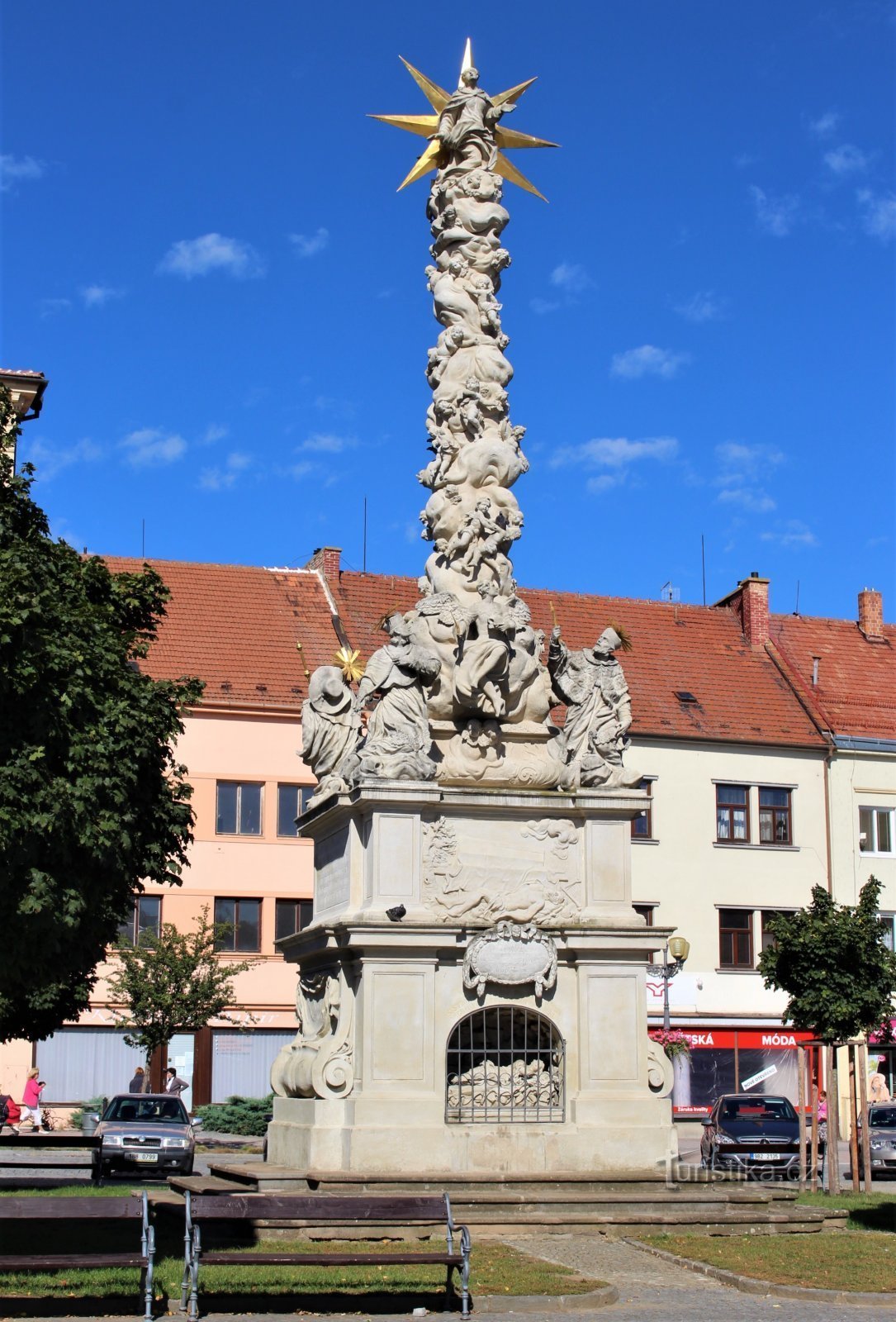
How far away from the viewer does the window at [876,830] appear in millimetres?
44219

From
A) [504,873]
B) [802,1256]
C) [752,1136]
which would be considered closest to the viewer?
[802,1256]

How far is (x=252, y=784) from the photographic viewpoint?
4259cm

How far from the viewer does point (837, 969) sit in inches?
960

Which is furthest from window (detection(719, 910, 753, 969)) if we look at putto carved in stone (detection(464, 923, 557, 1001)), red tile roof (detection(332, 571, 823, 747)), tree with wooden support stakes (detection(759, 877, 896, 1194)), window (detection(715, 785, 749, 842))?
putto carved in stone (detection(464, 923, 557, 1001))

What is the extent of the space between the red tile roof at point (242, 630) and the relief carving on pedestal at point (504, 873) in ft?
82.3

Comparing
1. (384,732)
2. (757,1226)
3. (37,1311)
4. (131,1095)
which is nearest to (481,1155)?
(757,1226)

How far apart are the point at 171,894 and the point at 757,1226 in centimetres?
2777

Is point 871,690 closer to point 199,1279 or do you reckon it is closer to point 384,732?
point 384,732

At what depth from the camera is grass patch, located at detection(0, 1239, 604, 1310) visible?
38.1 feet

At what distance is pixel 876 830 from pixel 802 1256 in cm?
3155

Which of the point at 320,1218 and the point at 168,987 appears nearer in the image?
the point at 320,1218

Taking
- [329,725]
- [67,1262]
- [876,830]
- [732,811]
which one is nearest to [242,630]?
[732,811]

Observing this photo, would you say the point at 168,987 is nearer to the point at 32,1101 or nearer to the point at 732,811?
the point at 32,1101

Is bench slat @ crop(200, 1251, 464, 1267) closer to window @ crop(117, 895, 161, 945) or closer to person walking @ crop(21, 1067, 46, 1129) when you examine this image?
person walking @ crop(21, 1067, 46, 1129)
